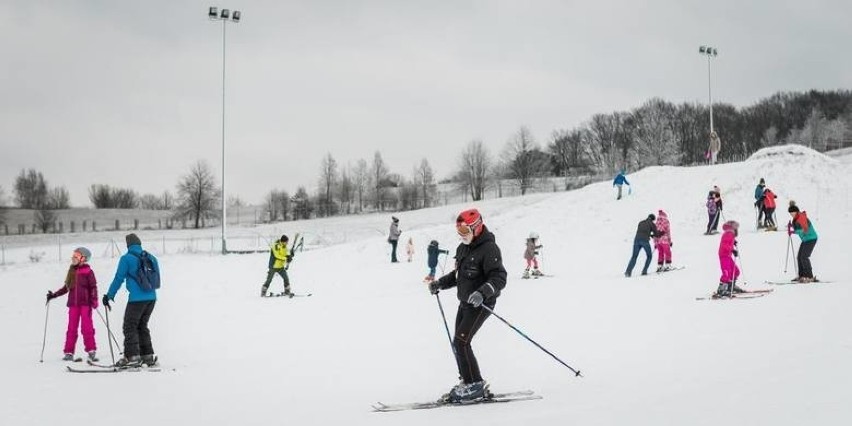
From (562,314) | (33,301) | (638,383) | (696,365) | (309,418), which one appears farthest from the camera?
(33,301)

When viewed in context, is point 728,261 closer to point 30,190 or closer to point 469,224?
point 469,224

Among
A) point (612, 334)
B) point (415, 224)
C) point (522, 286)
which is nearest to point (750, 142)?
point (415, 224)

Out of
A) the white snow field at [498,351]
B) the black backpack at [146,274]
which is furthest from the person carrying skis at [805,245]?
the black backpack at [146,274]

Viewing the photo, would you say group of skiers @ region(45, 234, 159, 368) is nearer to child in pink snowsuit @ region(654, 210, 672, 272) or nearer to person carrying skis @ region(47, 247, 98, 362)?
person carrying skis @ region(47, 247, 98, 362)

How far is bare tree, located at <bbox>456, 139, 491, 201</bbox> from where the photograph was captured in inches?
3765

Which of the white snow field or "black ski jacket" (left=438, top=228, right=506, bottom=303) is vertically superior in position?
"black ski jacket" (left=438, top=228, right=506, bottom=303)

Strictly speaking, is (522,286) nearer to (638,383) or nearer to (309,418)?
(638,383)

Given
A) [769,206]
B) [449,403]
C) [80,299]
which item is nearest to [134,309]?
[80,299]

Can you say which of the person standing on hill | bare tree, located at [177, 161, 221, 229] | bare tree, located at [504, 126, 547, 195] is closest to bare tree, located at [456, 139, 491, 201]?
bare tree, located at [504, 126, 547, 195]

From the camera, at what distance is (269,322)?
14070 millimetres

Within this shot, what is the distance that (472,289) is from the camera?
6840 mm

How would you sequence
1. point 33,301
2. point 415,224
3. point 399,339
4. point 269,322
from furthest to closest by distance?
point 415,224 → point 33,301 → point 269,322 → point 399,339

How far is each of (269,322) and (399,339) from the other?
13.6 feet

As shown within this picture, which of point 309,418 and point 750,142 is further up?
point 750,142
